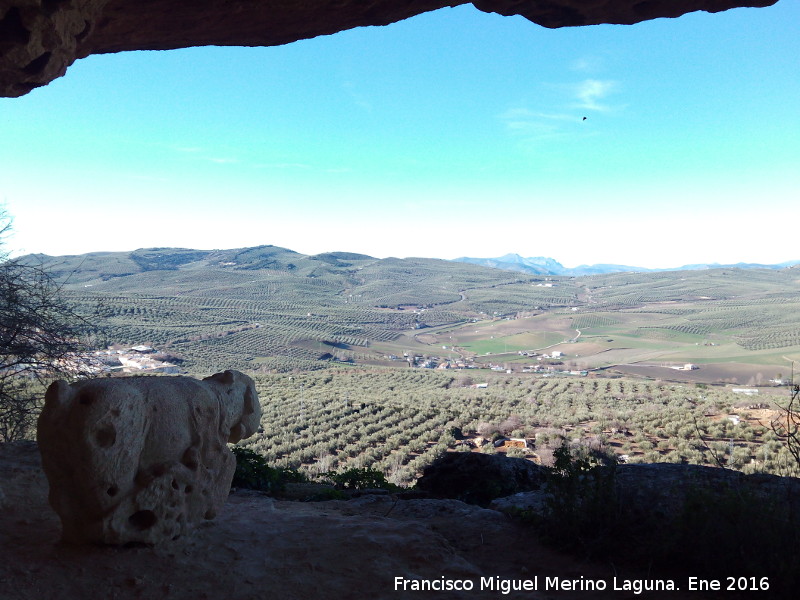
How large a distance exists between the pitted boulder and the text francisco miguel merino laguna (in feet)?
7.66

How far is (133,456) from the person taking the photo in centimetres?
449

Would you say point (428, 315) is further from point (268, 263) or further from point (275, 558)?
point (275, 558)

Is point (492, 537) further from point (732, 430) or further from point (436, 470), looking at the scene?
point (732, 430)

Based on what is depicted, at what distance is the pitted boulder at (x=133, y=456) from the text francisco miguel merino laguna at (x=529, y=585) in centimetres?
234

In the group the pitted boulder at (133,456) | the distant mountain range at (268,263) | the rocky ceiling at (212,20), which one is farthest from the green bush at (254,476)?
the distant mountain range at (268,263)

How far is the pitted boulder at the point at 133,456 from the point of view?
4219 millimetres

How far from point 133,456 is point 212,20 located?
7.03 metres

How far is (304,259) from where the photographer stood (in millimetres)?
144125

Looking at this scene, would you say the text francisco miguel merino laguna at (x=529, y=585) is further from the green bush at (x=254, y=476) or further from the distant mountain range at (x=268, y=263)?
the distant mountain range at (x=268, y=263)

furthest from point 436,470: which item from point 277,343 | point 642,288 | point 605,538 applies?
point 642,288

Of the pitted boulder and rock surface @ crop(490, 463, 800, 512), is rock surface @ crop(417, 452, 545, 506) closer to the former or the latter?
rock surface @ crop(490, 463, 800, 512)

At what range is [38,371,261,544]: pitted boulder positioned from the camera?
4219mm

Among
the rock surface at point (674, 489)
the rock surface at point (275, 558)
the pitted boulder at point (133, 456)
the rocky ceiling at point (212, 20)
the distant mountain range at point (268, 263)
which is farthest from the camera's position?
the distant mountain range at point (268, 263)

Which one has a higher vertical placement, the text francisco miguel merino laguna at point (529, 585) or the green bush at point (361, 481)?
the text francisco miguel merino laguna at point (529, 585)
